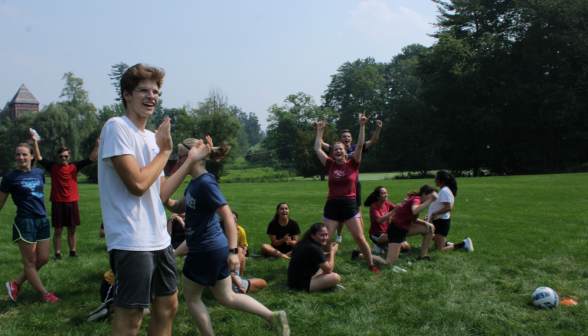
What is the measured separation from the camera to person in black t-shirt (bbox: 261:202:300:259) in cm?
712

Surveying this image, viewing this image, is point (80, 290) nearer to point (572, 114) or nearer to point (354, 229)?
point (354, 229)

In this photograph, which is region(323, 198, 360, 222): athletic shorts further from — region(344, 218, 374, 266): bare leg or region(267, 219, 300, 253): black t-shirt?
region(267, 219, 300, 253): black t-shirt

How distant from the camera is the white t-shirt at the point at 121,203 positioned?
7.38 ft

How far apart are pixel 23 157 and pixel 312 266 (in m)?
3.89

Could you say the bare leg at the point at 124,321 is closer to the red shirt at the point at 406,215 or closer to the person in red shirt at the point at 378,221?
the red shirt at the point at 406,215

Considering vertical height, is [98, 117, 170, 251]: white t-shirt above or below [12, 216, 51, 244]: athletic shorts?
above

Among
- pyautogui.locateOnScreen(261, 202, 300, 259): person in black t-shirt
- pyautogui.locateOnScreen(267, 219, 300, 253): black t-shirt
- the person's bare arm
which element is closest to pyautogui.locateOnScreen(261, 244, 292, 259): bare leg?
pyautogui.locateOnScreen(261, 202, 300, 259): person in black t-shirt

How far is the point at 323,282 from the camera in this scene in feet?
16.6

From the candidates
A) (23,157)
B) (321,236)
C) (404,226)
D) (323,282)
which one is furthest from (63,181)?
(404,226)

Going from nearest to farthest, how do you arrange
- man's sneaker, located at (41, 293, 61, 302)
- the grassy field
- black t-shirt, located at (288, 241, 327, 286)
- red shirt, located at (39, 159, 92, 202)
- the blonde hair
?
the blonde hair → the grassy field → man's sneaker, located at (41, 293, 61, 302) → black t-shirt, located at (288, 241, 327, 286) → red shirt, located at (39, 159, 92, 202)

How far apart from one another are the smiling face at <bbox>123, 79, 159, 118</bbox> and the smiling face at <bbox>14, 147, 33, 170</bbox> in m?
3.36

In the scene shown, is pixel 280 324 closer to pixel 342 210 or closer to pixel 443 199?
pixel 342 210

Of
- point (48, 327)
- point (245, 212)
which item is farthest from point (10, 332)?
point (245, 212)

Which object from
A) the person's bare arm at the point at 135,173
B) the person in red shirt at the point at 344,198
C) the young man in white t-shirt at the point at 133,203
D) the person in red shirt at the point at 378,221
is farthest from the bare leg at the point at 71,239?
the person's bare arm at the point at 135,173
